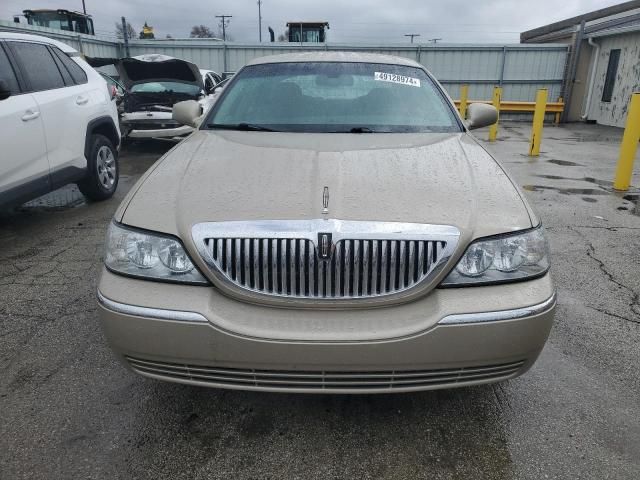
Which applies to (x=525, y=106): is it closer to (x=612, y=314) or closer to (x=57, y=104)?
(x=612, y=314)

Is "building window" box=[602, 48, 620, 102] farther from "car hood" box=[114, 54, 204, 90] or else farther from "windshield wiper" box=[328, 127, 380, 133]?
"windshield wiper" box=[328, 127, 380, 133]

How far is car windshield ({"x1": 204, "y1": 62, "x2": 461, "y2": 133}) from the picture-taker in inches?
117

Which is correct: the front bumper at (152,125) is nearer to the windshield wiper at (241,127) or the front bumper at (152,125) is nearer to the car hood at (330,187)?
the windshield wiper at (241,127)

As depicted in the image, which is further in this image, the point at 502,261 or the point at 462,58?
the point at 462,58

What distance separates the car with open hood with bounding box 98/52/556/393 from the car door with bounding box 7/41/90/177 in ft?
10.4

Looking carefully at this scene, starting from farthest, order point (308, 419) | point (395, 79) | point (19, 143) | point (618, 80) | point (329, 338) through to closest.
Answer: point (618, 80) < point (19, 143) < point (395, 79) < point (308, 419) < point (329, 338)

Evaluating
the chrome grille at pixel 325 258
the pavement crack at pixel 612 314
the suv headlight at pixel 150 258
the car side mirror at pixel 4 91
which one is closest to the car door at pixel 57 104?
the car side mirror at pixel 4 91

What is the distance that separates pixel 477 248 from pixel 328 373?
2.39 feet

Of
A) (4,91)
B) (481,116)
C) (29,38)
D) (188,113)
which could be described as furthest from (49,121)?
(481,116)

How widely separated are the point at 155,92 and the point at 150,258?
8.73 metres

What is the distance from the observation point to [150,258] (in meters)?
1.89

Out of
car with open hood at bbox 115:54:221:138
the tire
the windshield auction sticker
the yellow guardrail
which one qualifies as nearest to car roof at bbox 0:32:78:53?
the tire

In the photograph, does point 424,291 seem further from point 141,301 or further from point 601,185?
point 601,185

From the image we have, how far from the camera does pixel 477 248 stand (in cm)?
185
